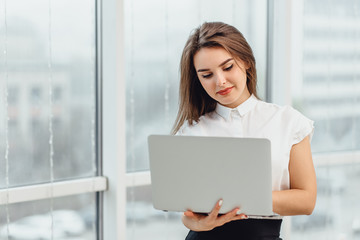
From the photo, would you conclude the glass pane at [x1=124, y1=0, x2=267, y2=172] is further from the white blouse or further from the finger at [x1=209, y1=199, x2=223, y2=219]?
the finger at [x1=209, y1=199, x2=223, y2=219]

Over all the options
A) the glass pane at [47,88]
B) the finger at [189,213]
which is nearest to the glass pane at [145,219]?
the glass pane at [47,88]

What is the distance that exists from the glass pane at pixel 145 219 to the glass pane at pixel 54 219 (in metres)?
0.19

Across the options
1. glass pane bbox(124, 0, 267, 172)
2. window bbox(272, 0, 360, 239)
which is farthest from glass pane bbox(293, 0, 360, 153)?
glass pane bbox(124, 0, 267, 172)

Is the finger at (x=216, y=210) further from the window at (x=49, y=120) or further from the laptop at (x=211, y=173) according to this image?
the window at (x=49, y=120)

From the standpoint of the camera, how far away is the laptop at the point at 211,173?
4.59 ft

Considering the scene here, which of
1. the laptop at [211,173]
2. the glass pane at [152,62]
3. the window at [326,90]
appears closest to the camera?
the laptop at [211,173]

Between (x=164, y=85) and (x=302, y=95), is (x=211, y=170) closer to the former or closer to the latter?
(x=164, y=85)

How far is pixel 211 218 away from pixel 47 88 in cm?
120

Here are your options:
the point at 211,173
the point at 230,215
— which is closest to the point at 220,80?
the point at 211,173

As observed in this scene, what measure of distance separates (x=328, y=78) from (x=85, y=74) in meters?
1.59

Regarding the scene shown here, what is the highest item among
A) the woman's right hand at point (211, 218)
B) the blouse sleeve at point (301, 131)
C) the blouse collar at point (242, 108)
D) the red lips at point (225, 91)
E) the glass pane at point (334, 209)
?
the red lips at point (225, 91)

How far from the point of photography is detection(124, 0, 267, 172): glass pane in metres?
2.62

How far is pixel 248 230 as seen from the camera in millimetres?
1611

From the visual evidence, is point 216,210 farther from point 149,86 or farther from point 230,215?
point 149,86
